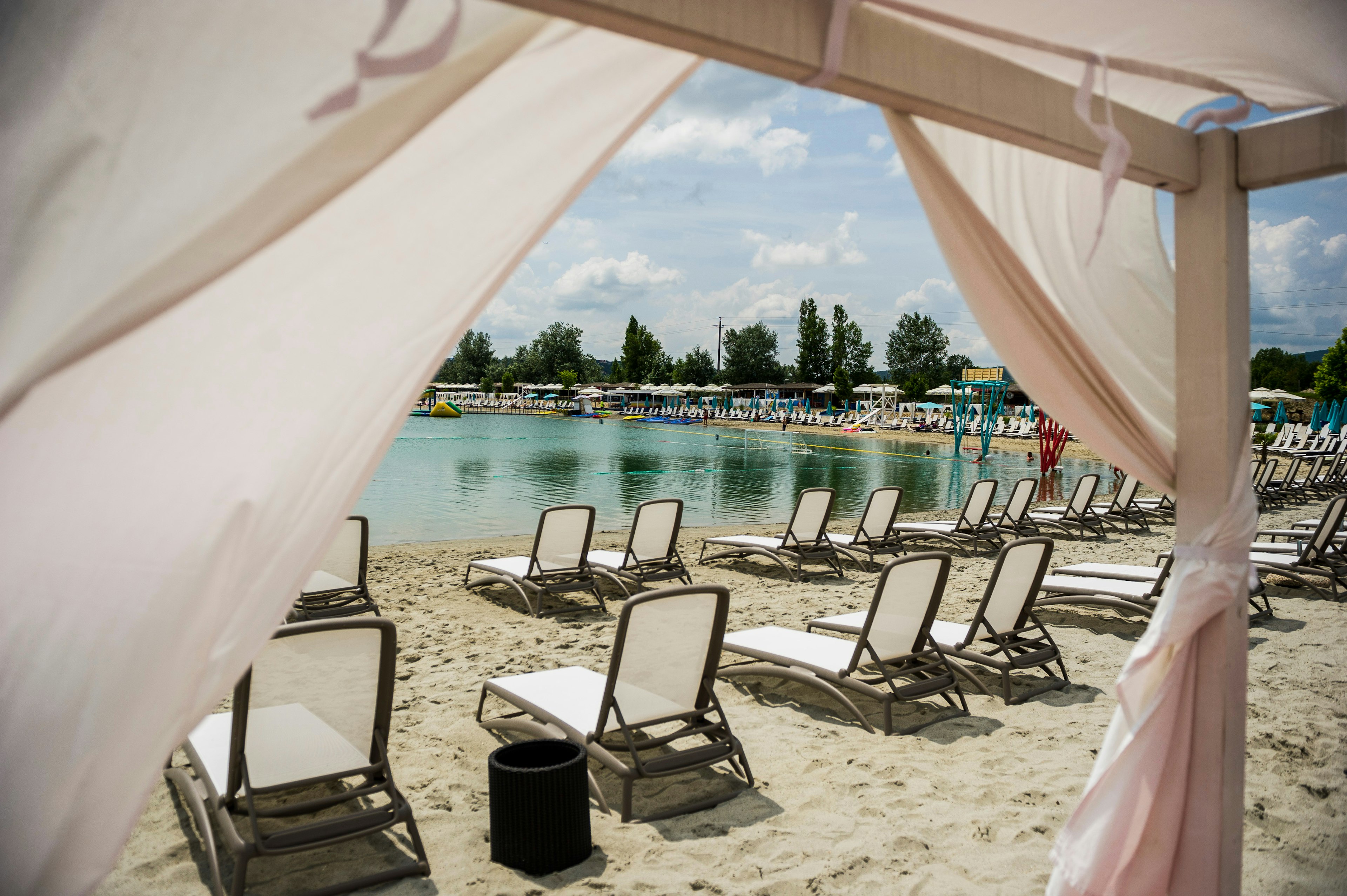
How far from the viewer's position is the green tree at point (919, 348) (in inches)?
3634

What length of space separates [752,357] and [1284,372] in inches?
1982

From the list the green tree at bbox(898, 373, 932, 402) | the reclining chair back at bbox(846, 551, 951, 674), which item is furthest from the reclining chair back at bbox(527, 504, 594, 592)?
the green tree at bbox(898, 373, 932, 402)

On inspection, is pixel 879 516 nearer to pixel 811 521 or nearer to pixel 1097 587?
pixel 811 521

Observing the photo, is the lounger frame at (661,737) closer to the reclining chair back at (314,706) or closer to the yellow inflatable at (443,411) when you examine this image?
the reclining chair back at (314,706)

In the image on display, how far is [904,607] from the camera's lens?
443 cm

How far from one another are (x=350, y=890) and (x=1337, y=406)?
35.9 m

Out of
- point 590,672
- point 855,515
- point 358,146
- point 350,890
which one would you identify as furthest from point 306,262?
point 855,515

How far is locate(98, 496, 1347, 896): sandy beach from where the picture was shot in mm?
2801

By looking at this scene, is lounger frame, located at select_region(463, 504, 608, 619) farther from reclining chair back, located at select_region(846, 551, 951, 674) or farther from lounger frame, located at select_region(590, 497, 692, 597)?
reclining chair back, located at select_region(846, 551, 951, 674)

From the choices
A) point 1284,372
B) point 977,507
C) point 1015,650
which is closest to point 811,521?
point 977,507

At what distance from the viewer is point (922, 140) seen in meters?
2.21

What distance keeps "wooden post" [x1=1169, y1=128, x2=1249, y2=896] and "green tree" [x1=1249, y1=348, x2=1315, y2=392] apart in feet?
228

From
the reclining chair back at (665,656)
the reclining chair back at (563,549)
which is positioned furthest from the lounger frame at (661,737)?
the reclining chair back at (563,549)

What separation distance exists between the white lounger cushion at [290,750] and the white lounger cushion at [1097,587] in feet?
17.2
